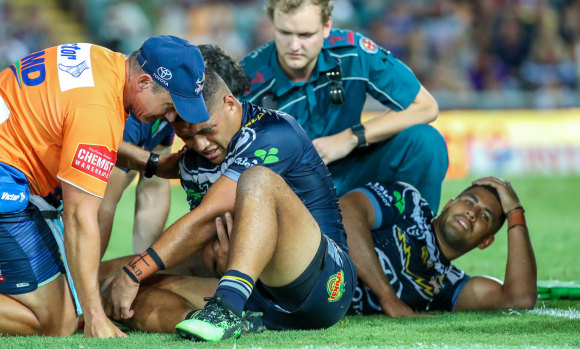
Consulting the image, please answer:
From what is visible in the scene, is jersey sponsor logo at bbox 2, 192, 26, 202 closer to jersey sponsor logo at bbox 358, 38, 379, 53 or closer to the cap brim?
the cap brim

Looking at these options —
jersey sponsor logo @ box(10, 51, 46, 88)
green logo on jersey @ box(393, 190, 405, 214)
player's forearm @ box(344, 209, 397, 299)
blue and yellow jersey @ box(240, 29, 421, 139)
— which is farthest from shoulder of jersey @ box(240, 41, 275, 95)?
jersey sponsor logo @ box(10, 51, 46, 88)

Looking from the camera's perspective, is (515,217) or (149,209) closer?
(515,217)

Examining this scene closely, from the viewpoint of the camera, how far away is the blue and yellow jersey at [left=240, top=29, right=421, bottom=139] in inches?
223

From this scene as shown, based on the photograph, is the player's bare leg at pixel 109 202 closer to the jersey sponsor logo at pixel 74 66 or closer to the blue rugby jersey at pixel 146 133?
the blue rugby jersey at pixel 146 133

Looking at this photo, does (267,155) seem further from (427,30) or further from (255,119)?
(427,30)

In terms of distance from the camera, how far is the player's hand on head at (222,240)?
12.6 ft

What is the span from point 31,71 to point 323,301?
175cm

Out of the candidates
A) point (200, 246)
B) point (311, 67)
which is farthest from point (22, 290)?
point (311, 67)

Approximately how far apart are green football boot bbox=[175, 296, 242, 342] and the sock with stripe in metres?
0.02

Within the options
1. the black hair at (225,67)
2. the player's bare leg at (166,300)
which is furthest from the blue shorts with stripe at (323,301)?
the black hair at (225,67)

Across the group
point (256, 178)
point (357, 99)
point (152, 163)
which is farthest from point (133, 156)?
point (357, 99)

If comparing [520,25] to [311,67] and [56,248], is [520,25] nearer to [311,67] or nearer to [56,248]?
[311,67]

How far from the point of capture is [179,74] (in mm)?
3836

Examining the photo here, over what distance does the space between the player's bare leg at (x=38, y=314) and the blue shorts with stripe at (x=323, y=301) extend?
897mm
